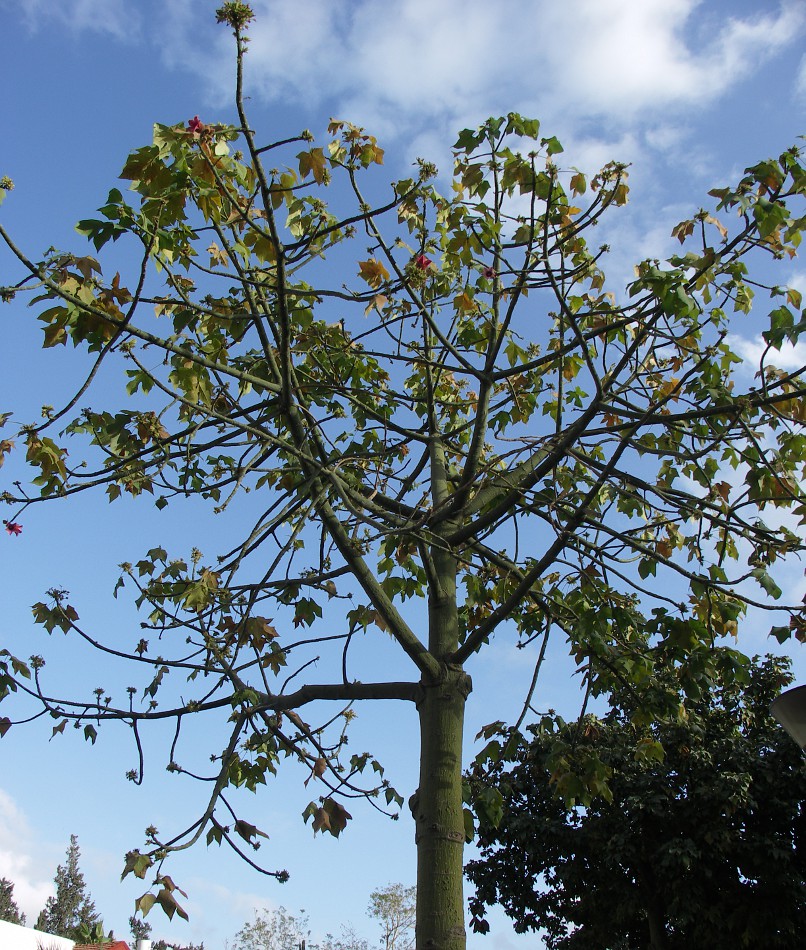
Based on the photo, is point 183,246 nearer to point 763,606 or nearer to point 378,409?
point 378,409

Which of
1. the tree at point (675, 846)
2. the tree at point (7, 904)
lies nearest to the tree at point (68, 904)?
the tree at point (7, 904)

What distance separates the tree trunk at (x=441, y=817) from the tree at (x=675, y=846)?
8785 millimetres

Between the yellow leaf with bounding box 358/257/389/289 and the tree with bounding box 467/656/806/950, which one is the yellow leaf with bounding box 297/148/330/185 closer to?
the yellow leaf with bounding box 358/257/389/289

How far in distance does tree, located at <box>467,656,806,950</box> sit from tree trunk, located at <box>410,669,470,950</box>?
8785 millimetres

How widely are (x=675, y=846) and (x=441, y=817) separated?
1125 cm

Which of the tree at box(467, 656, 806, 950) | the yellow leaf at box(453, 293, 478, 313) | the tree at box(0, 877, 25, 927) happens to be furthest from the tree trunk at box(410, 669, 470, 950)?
the tree at box(0, 877, 25, 927)

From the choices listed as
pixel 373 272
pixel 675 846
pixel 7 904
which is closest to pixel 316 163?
pixel 373 272

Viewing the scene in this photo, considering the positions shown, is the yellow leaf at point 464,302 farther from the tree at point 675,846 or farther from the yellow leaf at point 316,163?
the tree at point 675,846

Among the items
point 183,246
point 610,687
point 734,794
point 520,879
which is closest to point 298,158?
point 183,246

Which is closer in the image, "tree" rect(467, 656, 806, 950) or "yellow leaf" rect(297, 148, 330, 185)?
"yellow leaf" rect(297, 148, 330, 185)

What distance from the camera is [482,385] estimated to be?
4.19 meters

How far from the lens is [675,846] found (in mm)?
13148

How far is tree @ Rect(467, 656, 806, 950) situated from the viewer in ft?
42.2

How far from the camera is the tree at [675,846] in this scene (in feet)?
42.2
